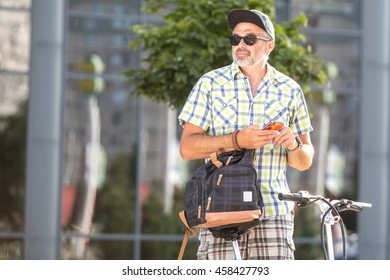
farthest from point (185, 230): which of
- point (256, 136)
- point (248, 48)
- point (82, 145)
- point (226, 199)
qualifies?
point (82, 145)

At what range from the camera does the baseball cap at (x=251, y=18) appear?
421cm

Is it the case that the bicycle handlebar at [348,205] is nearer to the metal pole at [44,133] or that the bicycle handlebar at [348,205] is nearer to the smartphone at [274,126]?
the smartphone at [274,126]

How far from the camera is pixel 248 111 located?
13.9ft

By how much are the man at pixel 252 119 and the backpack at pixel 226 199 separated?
13 cm

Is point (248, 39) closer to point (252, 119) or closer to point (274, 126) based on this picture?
point (252, 119)

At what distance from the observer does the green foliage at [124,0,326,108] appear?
Result: 8.51 metres

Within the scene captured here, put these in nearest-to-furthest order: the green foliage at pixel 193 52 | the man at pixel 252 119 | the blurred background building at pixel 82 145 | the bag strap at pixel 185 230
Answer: the bag strap at pixel 185 230 < the man at pixel 252 119 < the green foliage at pixel 193 52 < the blurred background building at pixel 82 145

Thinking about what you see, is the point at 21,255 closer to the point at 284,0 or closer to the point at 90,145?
the point at 90,145

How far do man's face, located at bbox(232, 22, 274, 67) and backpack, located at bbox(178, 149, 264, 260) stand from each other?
43 cm

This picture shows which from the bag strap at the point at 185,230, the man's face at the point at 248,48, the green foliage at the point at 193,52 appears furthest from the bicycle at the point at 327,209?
the green foliage at the point at 193,52

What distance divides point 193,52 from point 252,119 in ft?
14.5

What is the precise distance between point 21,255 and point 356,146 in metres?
5.57

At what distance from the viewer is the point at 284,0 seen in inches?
647
